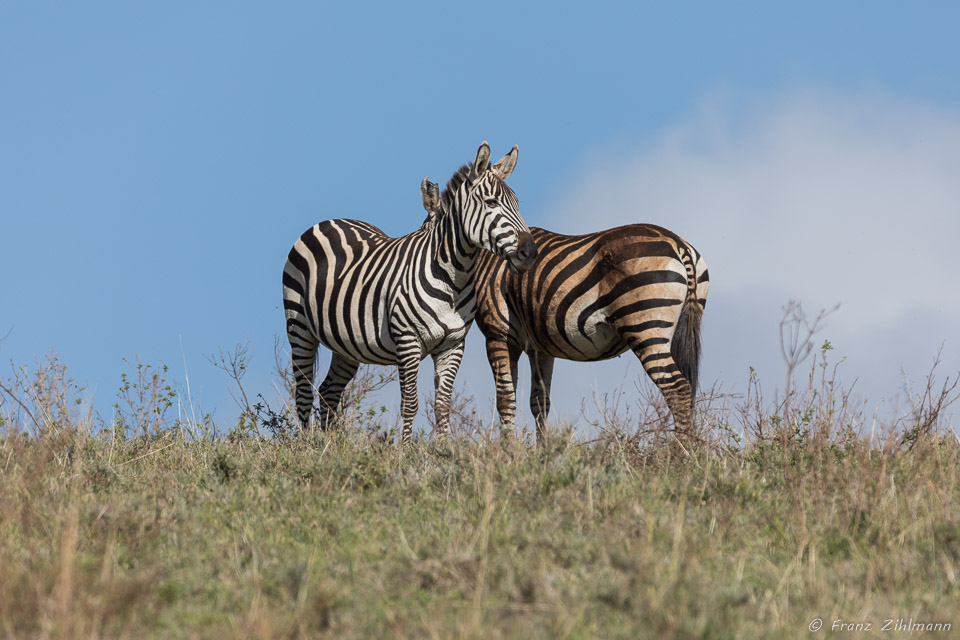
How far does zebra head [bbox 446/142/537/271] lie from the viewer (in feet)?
27.7

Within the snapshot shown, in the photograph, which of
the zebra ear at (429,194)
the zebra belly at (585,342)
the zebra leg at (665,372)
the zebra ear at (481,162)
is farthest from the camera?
the zebra ear at (429,194)

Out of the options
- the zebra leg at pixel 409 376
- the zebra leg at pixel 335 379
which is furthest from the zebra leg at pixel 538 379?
the zebra leg at pixel 335 379

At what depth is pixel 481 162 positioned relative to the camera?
8.75 meters

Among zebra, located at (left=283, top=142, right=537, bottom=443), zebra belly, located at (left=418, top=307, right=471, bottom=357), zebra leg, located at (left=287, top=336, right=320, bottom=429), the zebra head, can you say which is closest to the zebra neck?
zebra, located at (left=283, top=142, right=537, bottom=443)

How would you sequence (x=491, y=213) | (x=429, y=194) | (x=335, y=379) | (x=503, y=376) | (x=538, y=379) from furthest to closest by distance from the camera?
(x=429, y=194) → (x=335, y=379) → (x=538, y=379) → (x=503, y=376) → (x=491, y=213)

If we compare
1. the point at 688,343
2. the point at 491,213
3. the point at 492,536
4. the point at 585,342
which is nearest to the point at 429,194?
the point at 491,213

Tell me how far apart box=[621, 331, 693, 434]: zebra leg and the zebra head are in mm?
1302

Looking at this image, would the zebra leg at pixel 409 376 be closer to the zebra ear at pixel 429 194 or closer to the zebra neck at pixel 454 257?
the zebra neck at pixel 454 257

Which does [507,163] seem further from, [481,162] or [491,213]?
[491,213]

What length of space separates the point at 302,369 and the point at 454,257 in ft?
9.78

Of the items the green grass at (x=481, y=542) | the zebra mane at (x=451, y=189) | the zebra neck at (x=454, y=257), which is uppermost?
the zebra mane at (x=451, y=189)

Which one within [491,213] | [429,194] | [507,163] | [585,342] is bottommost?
[585,342]

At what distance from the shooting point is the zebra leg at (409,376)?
8828mm

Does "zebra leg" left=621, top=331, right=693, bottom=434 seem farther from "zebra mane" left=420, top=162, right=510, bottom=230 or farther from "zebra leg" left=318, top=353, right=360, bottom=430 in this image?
"zebra leg" left=318, top=353, right=360, bottom=430
